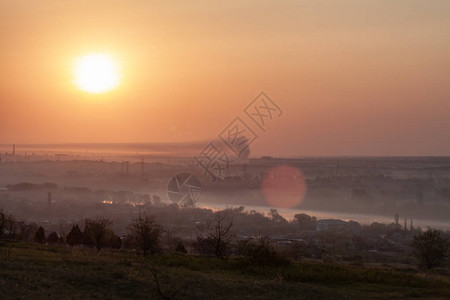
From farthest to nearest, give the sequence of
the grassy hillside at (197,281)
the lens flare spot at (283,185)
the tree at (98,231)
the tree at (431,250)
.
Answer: the lens flare spot at (283,185) → the tree at (431,250) → the tree at (98,231) → the grassy hillside at (197,281)

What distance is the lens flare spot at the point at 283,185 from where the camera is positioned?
9844 cm

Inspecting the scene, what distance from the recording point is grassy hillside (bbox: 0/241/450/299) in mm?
11625

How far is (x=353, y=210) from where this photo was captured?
85.1 m

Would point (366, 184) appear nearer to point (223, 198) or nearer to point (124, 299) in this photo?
point (223, 198)

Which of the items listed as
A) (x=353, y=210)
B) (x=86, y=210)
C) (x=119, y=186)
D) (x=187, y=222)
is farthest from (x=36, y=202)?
(x=353, y=210)

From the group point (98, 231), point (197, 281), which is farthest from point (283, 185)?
point (197, 281)

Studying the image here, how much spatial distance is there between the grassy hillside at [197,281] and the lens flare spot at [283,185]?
80.7m

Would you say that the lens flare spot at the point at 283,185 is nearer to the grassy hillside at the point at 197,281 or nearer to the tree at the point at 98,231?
the tree at the point at 98,231

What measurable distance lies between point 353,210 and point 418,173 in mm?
25914

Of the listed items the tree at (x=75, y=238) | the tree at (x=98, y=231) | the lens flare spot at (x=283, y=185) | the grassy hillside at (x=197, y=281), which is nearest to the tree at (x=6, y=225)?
the tree at (x=75, y=238)

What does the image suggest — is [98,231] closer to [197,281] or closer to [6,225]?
[6,225]

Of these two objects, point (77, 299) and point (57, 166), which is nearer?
point (77, 299)

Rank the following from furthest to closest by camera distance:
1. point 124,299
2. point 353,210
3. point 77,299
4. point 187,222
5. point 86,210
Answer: point 353,210 < point 86,210 < point 187,222 < point 124,299 < point 77,299

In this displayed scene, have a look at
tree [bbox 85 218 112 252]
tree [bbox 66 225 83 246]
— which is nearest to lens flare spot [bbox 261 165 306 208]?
tree [bbox 66 225 83 246]
